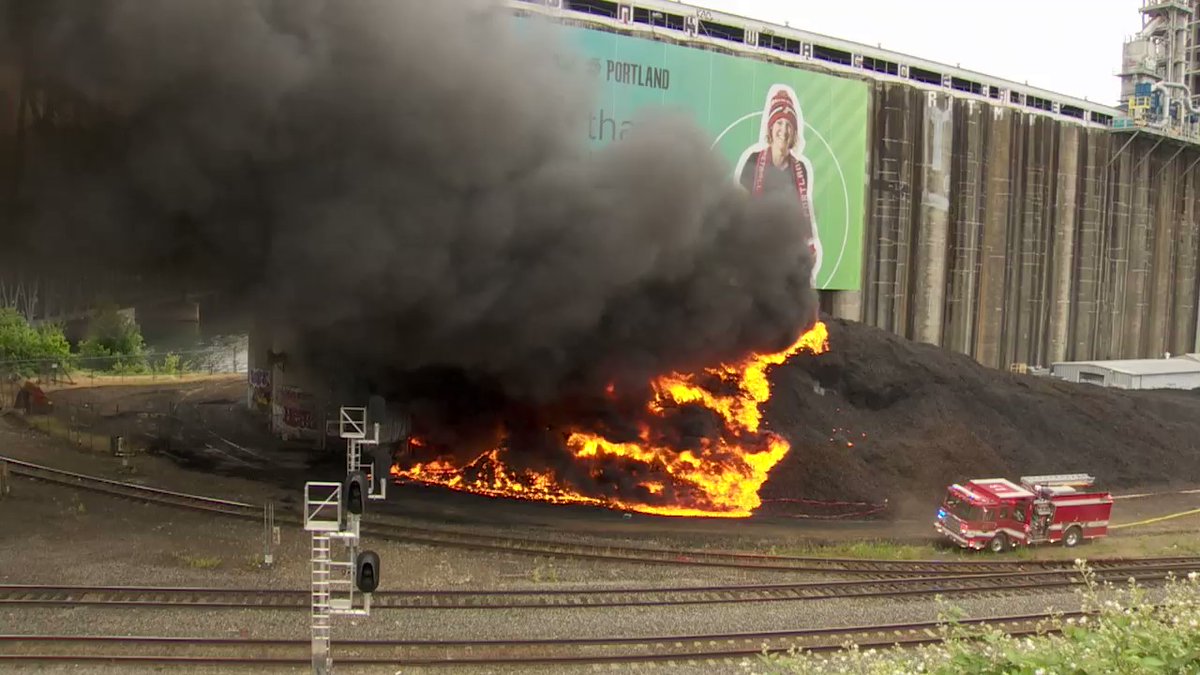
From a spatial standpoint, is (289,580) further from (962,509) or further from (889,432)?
(889,432)

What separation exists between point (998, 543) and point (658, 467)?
7569 mm

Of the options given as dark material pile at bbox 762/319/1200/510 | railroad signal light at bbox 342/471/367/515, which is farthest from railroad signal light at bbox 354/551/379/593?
dark material pile at bbox 762/319/1200/510

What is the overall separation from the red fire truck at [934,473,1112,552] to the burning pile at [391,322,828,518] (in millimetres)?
4539

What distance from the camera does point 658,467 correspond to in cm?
2069

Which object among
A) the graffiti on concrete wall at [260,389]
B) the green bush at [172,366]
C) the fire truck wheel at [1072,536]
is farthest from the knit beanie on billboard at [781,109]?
the green bush at [172,366]

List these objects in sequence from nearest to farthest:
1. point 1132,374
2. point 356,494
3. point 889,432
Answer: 1. point 356,494
2. point 889,432
3. point 1132,374

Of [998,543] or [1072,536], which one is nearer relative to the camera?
[998,543]

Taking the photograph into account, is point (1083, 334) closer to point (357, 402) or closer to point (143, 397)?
point (357, 402)

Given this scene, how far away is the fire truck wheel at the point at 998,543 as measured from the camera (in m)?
17.3

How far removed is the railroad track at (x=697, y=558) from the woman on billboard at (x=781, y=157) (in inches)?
623

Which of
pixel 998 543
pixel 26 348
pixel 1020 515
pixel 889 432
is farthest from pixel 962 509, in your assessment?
pixel 26 348

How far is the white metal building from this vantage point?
41.6 meters

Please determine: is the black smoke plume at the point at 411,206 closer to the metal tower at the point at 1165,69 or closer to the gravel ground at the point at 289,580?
the gravel ground at the point at 289,580

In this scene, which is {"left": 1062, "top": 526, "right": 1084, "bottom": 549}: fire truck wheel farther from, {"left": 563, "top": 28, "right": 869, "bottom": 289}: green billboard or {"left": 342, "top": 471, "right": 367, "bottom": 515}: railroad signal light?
{"left": 563, "top": 28, "right": 869, "bottom": 289}: green billboard
